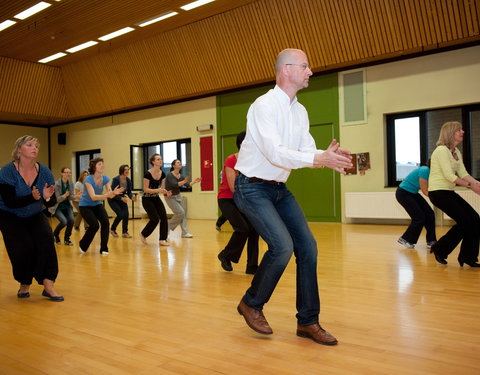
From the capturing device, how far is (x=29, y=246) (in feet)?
12.2

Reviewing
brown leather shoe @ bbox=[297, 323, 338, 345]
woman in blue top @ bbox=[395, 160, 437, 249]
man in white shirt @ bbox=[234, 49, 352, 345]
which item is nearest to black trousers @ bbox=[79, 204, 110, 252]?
woman in blue top @ bbox=[395, 160, 437, 249]

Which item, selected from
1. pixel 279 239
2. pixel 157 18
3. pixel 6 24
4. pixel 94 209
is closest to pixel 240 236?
pixel 279 239

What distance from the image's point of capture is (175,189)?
25.0 ft

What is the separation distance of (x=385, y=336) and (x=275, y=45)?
8956 millimetres

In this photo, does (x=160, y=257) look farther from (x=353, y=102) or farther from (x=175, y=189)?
(x=353, y=102)

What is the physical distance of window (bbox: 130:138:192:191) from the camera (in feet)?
46.8

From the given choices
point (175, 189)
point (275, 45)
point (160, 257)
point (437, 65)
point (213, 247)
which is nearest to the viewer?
point (160, 257)

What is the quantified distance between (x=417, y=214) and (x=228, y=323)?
3885 millimetres

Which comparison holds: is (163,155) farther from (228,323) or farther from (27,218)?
(228,323)

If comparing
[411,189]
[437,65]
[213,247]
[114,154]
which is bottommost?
[213,247]

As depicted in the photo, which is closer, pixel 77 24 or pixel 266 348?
pixel 266 348

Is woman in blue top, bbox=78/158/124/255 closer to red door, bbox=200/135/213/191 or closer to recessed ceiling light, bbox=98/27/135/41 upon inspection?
recessed ceiling light, bbox=98/27/135/41

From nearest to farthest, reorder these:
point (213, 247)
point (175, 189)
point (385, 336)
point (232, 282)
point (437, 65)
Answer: point (385, 336) → point (232, 282) → point (213, 247) → point (175, 189) → point (437, 65)

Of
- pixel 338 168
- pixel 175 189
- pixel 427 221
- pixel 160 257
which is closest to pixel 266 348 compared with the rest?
pixel 338 168
